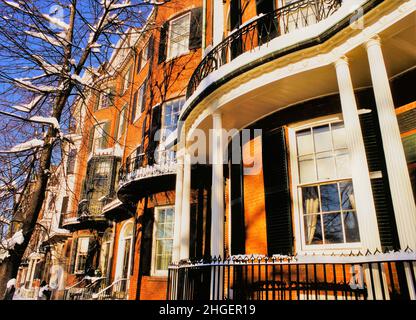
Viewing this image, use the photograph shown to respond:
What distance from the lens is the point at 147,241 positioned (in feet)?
34.8

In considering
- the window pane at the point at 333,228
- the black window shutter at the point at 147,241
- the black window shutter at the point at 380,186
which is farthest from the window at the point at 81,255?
the black window shutter at the point at 380,186

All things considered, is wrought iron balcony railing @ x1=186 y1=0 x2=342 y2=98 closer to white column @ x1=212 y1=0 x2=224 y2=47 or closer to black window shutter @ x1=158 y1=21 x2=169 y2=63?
white column @ x1=212 y1=0 x2=224 y2=47

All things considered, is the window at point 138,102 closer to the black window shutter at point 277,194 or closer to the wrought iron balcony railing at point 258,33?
the wrought iron balcony railing at point 258,33

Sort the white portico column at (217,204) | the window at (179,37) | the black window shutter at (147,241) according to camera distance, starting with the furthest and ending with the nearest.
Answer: the window at (179,37) → the black window shutter at (147,241) → the white portico column at (217,204)

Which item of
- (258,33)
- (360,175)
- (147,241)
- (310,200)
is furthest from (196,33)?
(360,175)

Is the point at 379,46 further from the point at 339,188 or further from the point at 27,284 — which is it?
the point at 27,284

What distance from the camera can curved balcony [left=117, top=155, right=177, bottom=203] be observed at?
32.9 ft

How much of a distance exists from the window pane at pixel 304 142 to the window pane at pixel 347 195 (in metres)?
0.95

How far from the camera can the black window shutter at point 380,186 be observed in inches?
192

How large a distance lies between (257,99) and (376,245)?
356 centimetres

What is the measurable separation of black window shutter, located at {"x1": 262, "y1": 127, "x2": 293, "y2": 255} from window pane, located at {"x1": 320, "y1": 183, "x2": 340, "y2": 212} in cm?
66

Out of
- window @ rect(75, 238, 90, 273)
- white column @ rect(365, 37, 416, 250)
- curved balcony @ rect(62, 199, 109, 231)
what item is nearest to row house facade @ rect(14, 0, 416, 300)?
white column @ rect(365, 37, 416, 250)

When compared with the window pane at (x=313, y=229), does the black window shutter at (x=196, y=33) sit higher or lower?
higher

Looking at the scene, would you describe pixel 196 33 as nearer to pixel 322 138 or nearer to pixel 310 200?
pixel 322 138
